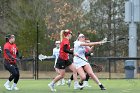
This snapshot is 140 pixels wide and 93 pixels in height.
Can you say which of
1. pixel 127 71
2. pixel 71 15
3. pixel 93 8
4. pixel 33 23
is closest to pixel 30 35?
pixel 33 23

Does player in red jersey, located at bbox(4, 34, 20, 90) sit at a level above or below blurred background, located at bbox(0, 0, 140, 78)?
below

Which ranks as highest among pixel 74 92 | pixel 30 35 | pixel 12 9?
pixel 12 9

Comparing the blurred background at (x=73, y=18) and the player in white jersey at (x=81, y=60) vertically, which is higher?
the blurred background at (x=73, y=18)

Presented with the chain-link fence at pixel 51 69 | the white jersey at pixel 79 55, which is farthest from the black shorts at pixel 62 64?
the chain-link fence at pixel 51 69

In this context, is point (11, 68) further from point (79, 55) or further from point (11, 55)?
point (79, 55)

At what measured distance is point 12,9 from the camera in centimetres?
4794

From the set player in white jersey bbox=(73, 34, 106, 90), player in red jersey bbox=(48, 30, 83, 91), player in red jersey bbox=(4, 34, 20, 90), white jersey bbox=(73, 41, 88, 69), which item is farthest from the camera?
player in red jersey bbox=(4, 34, 20, 90)

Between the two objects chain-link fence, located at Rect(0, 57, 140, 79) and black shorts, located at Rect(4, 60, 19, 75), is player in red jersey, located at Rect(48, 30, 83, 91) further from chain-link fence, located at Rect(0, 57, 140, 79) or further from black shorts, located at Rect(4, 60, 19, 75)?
chain-link fence, located at Rect(0, 57, 140, 79)

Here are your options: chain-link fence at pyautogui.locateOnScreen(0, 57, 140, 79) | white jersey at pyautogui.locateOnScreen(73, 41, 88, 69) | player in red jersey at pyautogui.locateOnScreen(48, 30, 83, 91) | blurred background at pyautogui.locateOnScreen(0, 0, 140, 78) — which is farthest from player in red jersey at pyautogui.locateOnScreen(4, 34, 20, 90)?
blurred background at pyautogui.locateOnScreen(0, 0, 140, 78)

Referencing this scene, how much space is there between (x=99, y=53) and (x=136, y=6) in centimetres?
925

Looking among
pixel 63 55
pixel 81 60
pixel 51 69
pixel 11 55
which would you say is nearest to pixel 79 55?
pixel 81 60

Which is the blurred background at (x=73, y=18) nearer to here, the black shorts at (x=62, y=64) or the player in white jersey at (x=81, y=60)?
the player in white jersey at (x=81, y=60)

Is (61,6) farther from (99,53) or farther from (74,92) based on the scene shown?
(74,92)

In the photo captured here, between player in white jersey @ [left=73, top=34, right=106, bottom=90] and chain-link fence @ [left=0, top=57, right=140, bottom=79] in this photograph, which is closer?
player in white jersey @ [left=73, top=34, right=106, bottom=90]
